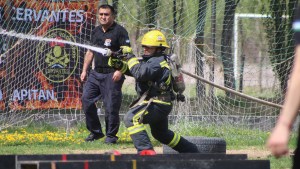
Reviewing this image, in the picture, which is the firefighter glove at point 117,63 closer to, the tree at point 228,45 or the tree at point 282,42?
the tree at point 282,42

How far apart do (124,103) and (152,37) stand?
6982 mm

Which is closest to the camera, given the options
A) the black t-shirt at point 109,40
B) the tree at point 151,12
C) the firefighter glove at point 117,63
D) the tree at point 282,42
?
the firefighter glove at point 117,63

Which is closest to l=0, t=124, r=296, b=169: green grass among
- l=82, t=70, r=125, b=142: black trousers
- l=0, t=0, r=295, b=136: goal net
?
l=82, t=70, r=125, b=142: black trousers

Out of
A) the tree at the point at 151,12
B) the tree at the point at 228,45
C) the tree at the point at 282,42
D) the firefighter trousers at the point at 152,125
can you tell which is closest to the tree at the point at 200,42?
the tree at the point at 228,45

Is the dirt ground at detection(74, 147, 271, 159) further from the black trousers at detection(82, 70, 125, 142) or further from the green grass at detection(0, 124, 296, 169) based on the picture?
the black trousers at detection(82, 70, 125, 142)

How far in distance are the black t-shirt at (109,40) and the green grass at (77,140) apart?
1212 millimetres

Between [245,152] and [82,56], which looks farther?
[82,56]

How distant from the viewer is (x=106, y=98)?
12.1 meters

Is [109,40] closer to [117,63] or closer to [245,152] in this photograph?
[117,63]

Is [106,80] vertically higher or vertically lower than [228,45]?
lower

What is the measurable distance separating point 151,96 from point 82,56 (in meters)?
6.14

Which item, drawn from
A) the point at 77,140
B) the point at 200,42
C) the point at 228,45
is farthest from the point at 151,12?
the point at 77,140

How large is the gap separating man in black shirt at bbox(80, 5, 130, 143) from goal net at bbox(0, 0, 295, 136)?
84.2 inches

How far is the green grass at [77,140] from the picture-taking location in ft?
36.2
